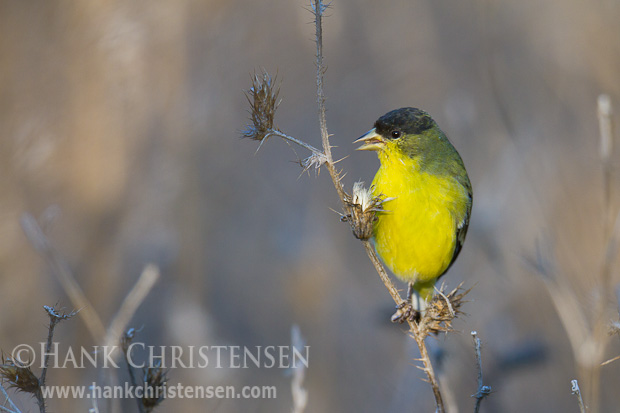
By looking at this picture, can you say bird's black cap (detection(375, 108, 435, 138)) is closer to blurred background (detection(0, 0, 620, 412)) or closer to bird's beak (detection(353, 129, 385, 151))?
bird's beak (detection(353, 129, 385, 151))

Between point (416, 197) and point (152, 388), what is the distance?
1780 millimetres

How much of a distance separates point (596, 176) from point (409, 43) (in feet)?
7.23

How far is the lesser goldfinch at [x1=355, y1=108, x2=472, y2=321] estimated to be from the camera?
283 cm

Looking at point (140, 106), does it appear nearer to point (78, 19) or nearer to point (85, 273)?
point (78, 19)

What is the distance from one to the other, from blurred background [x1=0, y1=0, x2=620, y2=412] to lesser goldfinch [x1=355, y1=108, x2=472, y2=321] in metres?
0.37

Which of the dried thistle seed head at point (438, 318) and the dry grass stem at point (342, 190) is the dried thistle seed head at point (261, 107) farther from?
the dried thistle seed head at point (438, 318)

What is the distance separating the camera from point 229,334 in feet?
16.4

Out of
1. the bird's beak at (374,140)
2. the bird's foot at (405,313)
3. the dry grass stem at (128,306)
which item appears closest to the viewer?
the dry grass stem at (128,306)

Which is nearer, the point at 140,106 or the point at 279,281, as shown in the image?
the point at 140,106

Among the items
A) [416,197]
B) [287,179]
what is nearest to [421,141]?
[416,197]

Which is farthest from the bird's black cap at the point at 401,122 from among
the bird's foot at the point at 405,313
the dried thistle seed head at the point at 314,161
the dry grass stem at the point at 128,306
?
the dry grass stem at the point at 128,306

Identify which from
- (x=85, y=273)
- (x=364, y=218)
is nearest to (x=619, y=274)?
(x=364, y=218)

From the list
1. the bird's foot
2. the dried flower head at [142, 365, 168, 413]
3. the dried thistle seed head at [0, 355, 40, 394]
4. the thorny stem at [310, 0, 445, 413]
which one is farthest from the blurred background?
the dried thistle seed head at [0, 355, 40, 394]

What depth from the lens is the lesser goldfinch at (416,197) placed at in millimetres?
A: 2834
